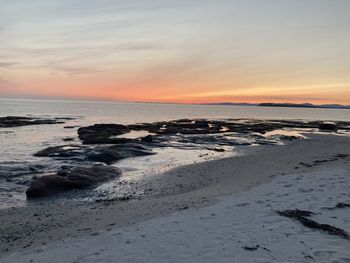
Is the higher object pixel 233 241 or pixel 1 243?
pixel 233 241

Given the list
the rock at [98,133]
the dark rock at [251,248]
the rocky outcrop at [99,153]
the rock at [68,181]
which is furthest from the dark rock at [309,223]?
the rock at [98,133]

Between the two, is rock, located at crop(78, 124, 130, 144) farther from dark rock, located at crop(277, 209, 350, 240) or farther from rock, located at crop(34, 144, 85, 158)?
dark rock, located at crop(277, 209, 350, 240)

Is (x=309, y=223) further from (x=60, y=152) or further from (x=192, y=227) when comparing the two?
(x=60, y=152)

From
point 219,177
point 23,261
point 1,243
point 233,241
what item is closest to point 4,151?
point 219,177

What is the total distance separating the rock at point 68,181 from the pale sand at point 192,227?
140cm

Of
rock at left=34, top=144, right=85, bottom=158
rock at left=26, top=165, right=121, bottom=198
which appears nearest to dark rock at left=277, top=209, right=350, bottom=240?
rock at left=26, top=165, right=121, bottom=198

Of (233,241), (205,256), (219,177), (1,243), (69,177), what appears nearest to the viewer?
(205,256)

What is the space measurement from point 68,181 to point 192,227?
25.6ft

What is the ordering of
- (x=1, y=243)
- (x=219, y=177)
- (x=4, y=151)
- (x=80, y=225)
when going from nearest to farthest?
(x=1, y=243) < (x=80, y=225) < (x=219, y=177) < (x=4, y=151)

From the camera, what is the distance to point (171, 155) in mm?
24859

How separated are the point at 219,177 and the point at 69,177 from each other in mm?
7079

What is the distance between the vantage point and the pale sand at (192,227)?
23.0 ft

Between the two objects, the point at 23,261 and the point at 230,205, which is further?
the point at 230,205

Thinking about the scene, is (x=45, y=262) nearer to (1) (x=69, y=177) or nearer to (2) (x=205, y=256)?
(2) (x=205, y=256)
